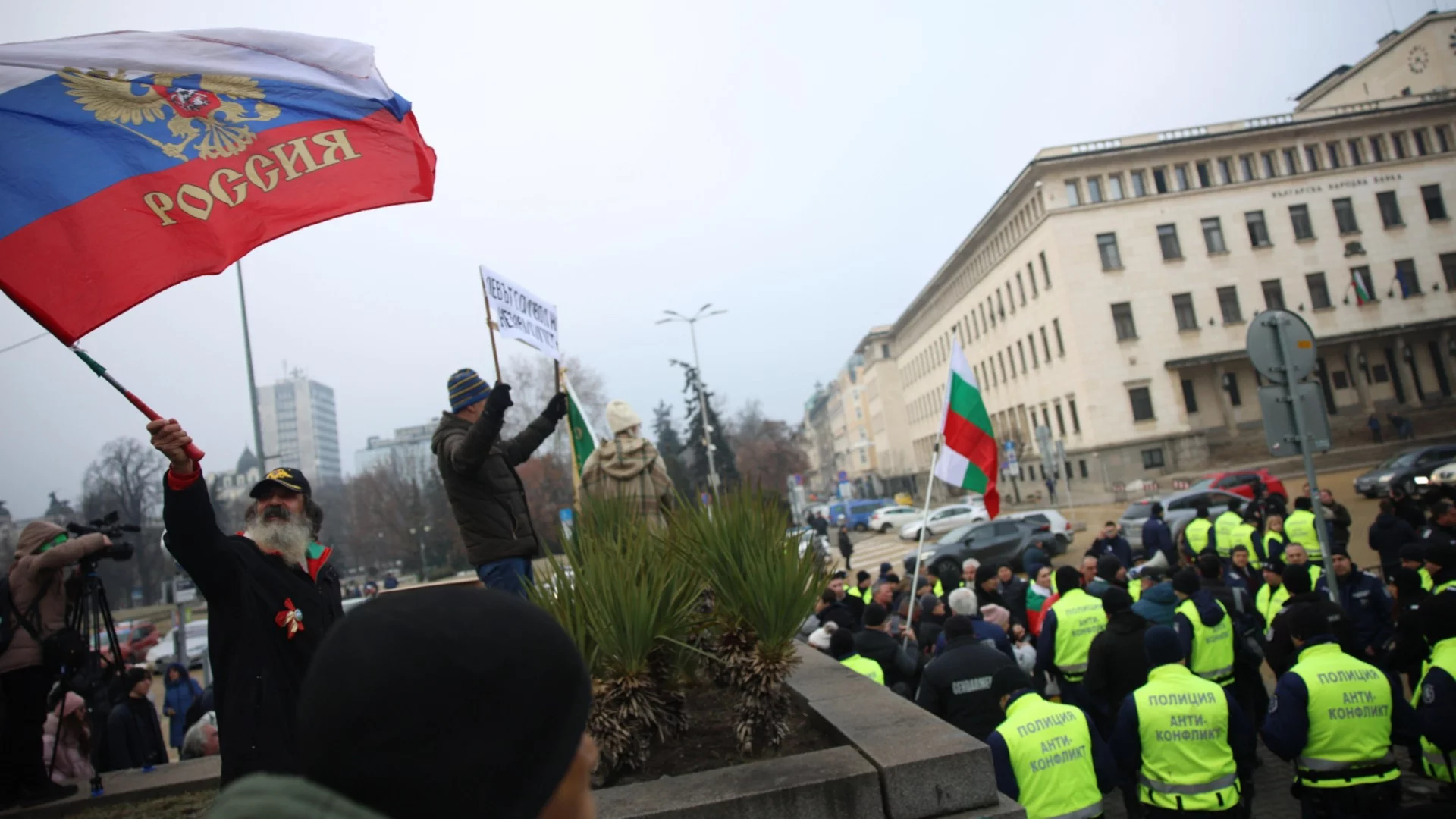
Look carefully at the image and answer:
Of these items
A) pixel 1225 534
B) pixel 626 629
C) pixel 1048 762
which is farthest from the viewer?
pixel 1225 534

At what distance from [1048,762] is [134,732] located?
738 cm

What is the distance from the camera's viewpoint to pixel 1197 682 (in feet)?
16.2

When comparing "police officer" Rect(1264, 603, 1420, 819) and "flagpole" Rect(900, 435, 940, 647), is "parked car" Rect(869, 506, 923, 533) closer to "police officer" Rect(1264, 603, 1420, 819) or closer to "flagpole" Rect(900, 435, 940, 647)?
"flagpole" Rect(900, 435, 940, 647)

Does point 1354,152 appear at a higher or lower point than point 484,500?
higher

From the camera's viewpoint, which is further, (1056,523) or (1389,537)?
(1056,523)

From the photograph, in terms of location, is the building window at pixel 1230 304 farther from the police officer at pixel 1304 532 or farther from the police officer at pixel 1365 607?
the police officer at pixel 1365 607

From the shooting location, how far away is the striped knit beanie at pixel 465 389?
5512 millimetres

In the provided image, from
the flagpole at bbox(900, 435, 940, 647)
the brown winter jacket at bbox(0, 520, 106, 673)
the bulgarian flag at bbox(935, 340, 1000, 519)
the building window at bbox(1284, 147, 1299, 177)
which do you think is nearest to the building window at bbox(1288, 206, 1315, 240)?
the building window at bbox(1284, 147, 1299, 177)

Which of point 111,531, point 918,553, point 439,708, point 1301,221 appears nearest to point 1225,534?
point 918,553

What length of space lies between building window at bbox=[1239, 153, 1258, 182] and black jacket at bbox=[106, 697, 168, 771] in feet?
182

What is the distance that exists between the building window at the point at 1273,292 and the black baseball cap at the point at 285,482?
5432 centimetres

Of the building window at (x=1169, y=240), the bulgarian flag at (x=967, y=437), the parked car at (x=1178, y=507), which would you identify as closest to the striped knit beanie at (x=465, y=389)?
the bulgarian flag at (x=967, y=437)

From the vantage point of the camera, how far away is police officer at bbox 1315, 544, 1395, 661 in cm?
764

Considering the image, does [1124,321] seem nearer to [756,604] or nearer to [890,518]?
[890,518]
